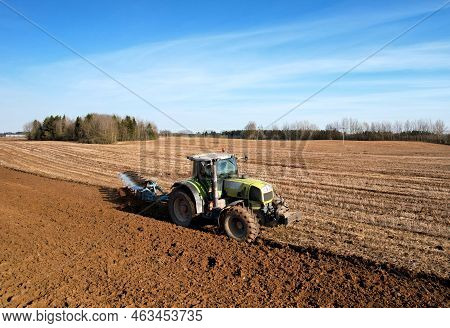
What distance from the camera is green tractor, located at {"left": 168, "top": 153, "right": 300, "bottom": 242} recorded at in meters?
8.56

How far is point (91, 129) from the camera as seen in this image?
59438 mm

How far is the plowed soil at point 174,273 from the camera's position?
5.80 meters

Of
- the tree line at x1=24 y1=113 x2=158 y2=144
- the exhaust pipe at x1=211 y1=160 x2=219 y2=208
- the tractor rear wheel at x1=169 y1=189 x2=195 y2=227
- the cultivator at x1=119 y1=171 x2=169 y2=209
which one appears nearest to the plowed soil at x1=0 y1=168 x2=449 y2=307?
the tractor rear wheel at x1=169 y1=189 x2=195 y2=227

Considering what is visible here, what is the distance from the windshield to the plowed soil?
1557mm

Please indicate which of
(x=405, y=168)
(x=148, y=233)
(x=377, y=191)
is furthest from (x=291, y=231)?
(x=405, y=168)

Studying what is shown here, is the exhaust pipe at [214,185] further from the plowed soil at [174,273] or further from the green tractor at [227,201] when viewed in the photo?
the plowed soil at [174,273]

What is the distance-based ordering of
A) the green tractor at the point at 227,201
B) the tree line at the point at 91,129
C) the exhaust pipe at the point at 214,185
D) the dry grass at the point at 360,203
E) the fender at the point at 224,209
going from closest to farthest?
1. the dry grass at the point at 360,203
2. the green tractor at the point at 227,201
3. the fender at the point at 224,209
4. the exhaust pipe at the point at 214,185
5. the tree line at the point at 91,129

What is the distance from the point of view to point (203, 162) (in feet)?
31.4

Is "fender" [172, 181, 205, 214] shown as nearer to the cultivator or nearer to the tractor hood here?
the tractor hood

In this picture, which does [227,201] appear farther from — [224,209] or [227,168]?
[227,168]

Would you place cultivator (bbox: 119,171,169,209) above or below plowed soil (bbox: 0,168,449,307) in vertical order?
above

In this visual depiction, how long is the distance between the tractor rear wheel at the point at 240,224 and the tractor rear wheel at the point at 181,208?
1.29 metres

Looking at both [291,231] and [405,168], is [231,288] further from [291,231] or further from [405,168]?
[405,168]

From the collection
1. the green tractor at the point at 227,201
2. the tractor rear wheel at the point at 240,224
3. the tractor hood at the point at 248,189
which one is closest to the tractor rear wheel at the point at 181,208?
the green tractor at the point at 227,201
